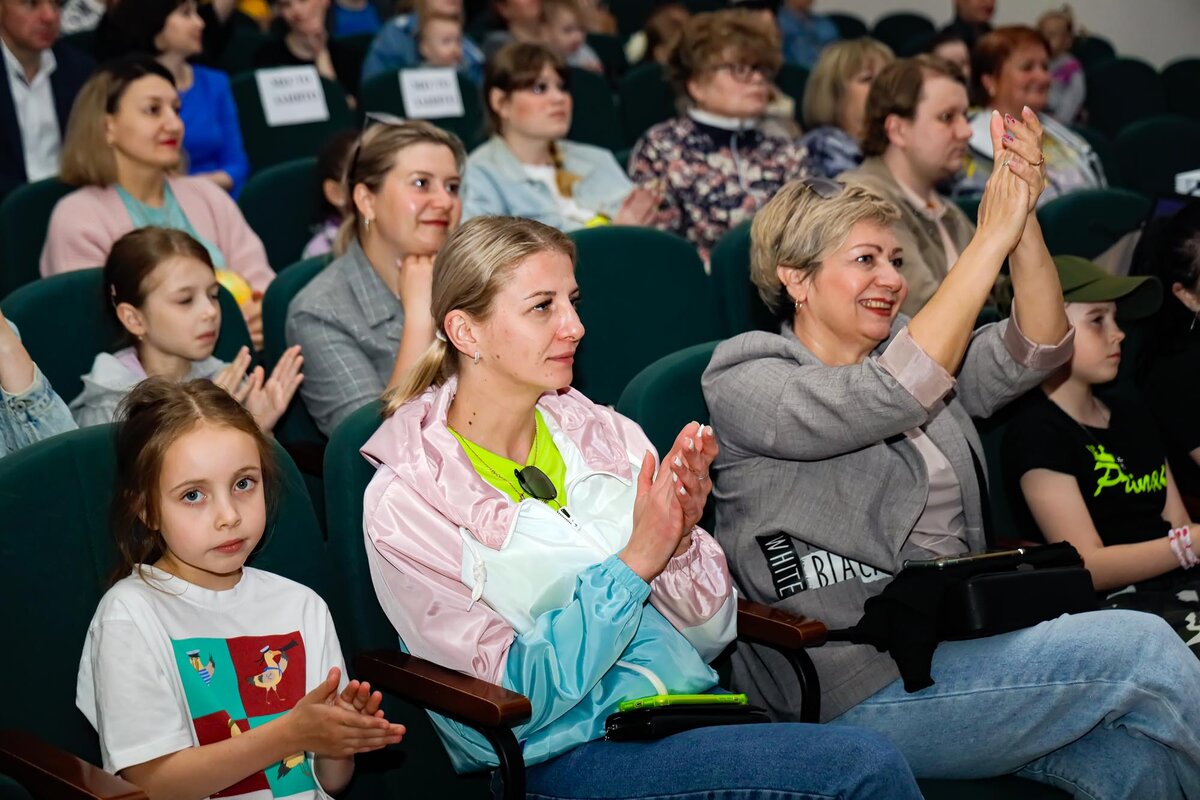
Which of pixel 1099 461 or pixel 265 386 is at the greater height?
pixel 265 386

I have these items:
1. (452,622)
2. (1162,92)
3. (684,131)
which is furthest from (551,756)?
(1162,92)

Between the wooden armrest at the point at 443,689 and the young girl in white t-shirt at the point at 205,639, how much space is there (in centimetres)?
8

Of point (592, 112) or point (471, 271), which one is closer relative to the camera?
point (471, 271)

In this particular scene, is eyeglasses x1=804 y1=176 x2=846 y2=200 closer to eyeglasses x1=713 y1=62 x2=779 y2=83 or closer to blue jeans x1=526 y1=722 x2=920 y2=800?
blue jeans x1=526 y1=722 x2=920 y2=800

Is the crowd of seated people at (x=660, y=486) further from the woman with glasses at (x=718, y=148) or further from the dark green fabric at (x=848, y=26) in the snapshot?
the dark green fabric at (x=848, y=26)

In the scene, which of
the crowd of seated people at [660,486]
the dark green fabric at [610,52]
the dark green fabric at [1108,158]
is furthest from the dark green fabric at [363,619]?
the dark green fabric at [610,52]

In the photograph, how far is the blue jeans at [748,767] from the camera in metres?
1.65

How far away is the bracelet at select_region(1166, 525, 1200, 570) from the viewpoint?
240 centimetres

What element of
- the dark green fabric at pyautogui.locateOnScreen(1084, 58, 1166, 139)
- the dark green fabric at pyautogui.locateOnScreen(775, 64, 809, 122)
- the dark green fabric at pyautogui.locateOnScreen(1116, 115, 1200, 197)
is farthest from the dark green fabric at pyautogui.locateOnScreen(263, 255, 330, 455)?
the dark green fabric at pyautogui.locateOnScreen(1084, 58, 1166, 139)

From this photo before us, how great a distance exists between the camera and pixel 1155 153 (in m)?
4.79

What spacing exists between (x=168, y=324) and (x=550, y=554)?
1.12 meters

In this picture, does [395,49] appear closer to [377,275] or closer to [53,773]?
[377,275]

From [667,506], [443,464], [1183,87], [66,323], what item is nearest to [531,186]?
[66,323]

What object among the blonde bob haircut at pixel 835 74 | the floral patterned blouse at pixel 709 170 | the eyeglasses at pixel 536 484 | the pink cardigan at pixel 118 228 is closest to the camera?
the eyeglasses at pixel 536 484
